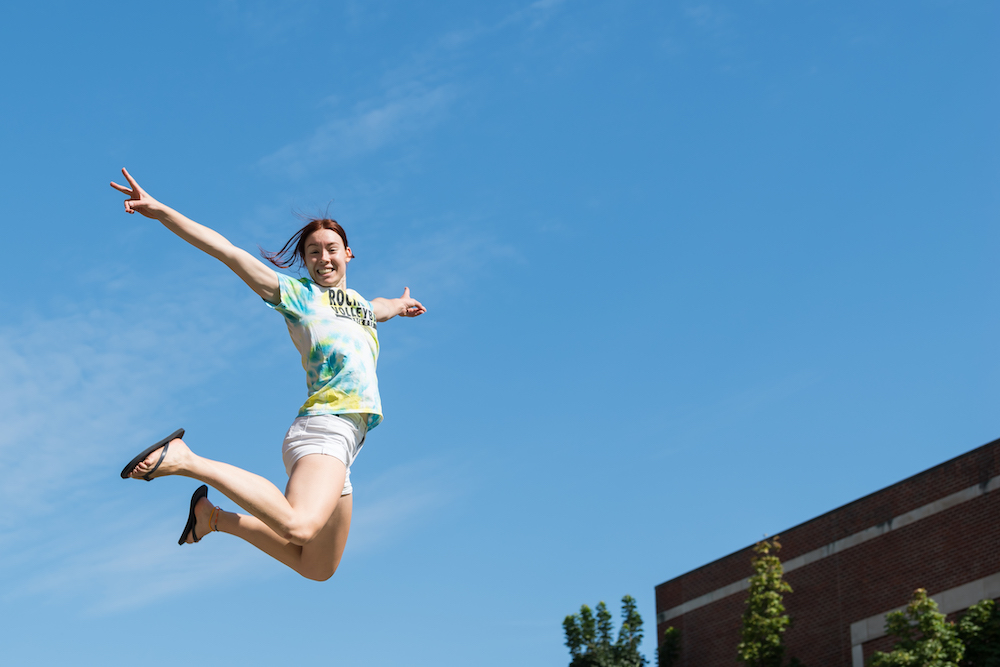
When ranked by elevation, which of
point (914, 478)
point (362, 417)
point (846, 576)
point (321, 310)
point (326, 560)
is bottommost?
point (326, 560)

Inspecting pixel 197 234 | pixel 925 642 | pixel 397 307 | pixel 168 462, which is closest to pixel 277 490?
pixel 168 462

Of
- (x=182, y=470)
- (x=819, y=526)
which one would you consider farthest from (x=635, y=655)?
(x=182, y=470)

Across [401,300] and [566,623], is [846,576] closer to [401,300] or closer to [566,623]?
[566,623]

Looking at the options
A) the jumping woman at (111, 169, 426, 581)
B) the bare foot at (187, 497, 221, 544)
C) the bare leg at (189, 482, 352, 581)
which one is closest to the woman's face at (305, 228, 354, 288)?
the jumping woman at (111, 169, 426, 581)

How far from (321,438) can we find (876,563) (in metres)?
20.2

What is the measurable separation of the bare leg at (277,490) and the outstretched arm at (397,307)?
4.50 ft

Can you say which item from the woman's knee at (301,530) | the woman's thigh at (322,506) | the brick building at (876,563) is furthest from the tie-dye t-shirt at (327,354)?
the brick building at (876,563)

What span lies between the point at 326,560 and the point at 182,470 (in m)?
1.08

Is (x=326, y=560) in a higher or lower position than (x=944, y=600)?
lower

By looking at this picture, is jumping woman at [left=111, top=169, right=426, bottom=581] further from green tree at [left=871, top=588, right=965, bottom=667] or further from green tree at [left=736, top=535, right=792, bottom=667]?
green tree at [left=736, top=535, right=792, bottom=667]

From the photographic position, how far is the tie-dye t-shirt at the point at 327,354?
528cm

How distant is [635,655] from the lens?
27.2 meters

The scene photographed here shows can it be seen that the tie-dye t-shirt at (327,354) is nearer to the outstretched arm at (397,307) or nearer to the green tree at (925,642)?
the outstretched arm at (397,307)

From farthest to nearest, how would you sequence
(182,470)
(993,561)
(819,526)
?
1. (819,526)
2. (993,561)
3. (182,470)
